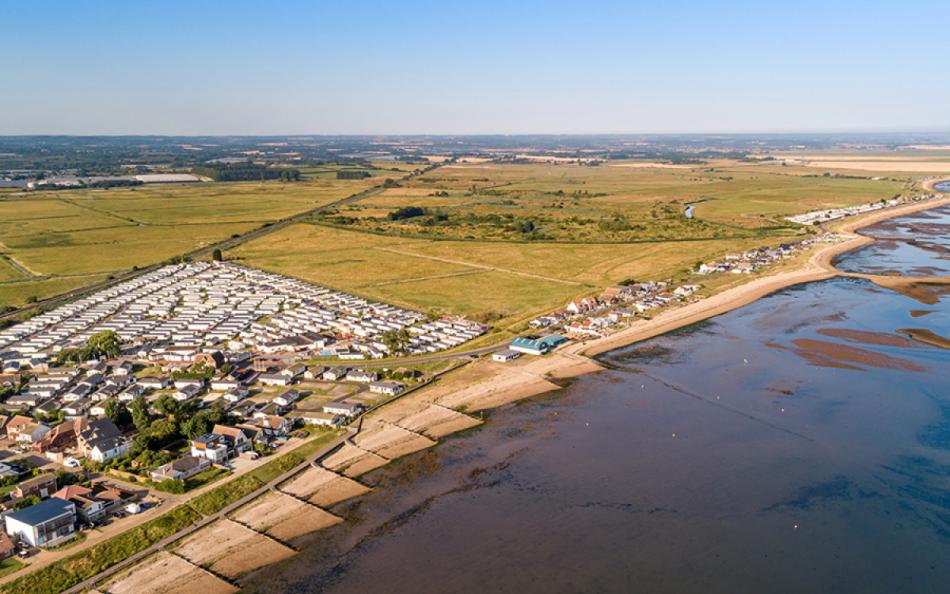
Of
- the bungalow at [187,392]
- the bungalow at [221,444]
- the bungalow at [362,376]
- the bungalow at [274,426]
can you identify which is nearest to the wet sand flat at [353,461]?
the bungalow at [274,426]

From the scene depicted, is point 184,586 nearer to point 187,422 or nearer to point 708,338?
point 187,422

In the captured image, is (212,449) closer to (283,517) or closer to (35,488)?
(283,517)

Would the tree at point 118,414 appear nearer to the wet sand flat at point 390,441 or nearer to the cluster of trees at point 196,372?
the cluster of trees at point 196,372

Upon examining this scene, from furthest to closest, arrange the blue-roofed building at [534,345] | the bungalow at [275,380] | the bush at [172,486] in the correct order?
the blue-roofed building at [534,345], the bungalow at [275,380], the bush at [172,486]

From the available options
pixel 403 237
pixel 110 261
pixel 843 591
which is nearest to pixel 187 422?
pixel 843 591

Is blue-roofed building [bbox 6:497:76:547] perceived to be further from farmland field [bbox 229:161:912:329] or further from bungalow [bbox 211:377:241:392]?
farmland field [bbox 229:161:912:329]

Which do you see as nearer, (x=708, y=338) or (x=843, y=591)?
(x=843, y=591)
